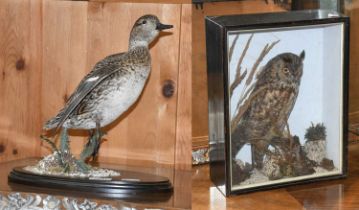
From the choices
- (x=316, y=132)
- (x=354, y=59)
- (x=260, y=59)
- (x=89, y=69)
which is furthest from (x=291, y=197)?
(x=89, y=69)

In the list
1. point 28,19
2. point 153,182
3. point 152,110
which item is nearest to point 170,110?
point 152,110

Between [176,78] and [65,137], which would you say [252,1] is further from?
[65,137]

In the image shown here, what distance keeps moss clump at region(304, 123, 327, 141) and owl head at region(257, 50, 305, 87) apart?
0.09m

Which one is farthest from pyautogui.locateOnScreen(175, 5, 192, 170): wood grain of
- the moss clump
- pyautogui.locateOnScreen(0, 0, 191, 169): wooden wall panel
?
the moss clump

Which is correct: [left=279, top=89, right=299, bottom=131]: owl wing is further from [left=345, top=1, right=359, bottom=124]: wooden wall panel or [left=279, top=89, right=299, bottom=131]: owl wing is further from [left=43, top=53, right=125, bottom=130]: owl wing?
[left=43, top=53, right=125, bottom=130]: owl wing

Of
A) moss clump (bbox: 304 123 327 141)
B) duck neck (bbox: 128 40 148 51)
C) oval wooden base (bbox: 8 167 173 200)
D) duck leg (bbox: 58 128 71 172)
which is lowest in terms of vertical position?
oval wooden base (bbox: 8 167 173 200)

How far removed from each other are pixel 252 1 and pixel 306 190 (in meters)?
0.39

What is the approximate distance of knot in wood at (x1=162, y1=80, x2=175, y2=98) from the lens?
4.70ft

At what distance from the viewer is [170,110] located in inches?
56.9

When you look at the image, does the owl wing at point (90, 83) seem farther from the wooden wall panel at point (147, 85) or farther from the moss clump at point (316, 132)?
the moss clump at point (316, 132)

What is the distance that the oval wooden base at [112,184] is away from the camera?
1.24 m

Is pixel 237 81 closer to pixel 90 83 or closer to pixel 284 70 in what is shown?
pixel 284 70

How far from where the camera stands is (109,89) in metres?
1.26

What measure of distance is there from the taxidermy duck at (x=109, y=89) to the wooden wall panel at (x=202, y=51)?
11cm
